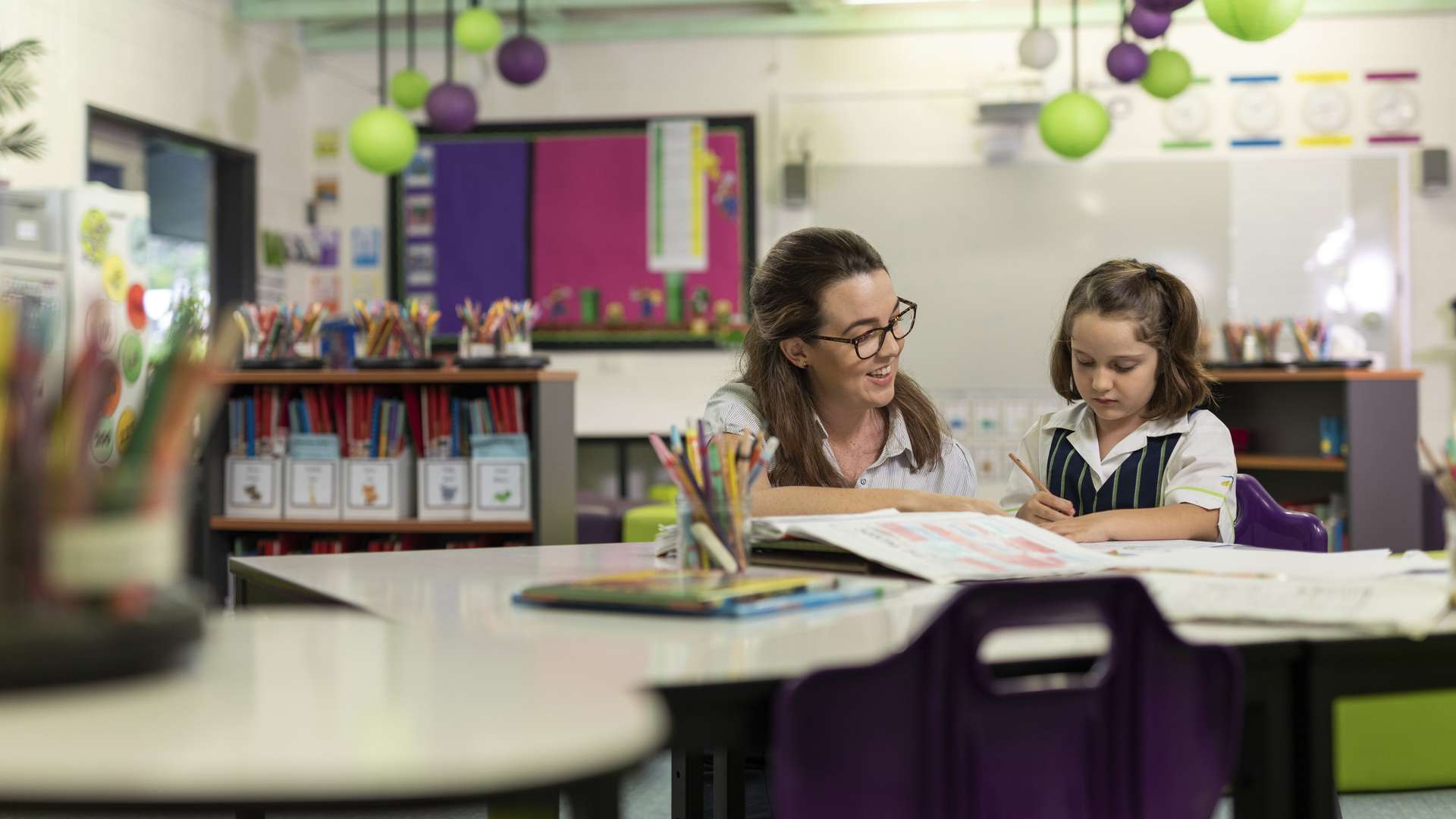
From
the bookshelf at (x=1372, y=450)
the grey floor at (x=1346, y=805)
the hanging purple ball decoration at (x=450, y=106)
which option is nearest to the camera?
the grey floor at (x=1346, y=805)

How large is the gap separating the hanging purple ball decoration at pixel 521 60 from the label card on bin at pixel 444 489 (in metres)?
2.31

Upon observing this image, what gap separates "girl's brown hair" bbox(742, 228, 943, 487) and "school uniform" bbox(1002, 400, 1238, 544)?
0.20 meters

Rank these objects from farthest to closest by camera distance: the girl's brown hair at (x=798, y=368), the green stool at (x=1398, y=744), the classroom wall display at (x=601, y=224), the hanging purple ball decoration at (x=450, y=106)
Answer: the classroom wall display at (x=601, y=224) → the hanging purple ball decoration at (x=450, y=106) → the green stool at (x=1398, y=744) → the girl's brown hair at (x=798, y=368)

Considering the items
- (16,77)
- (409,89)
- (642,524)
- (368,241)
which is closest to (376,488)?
(642,524)

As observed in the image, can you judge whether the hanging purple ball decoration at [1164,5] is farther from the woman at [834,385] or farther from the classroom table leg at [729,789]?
the classroom table leg at [729,789]

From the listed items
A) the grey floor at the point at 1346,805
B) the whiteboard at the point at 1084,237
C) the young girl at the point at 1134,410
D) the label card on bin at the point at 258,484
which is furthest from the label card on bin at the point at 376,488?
the whiteboard at the point at 1084,237

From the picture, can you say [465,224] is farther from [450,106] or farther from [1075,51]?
[1075,51]

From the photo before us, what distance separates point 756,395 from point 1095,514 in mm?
648

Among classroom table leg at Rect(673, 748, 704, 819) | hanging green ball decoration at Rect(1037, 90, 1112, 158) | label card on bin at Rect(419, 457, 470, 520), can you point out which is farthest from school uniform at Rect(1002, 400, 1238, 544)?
hanging green ball decoration at Rect(1037, 90, 1112, 158)

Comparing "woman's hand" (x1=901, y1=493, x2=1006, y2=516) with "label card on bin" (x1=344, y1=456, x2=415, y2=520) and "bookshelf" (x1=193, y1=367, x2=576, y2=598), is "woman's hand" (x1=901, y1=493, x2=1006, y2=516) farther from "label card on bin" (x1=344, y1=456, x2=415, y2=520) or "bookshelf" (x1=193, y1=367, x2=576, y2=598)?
"label card on bin" (x1=344, y1=456, x2=415, y2=520)

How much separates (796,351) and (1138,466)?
1.95 ft

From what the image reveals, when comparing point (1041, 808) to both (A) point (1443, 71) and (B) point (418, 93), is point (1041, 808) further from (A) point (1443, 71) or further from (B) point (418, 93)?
(A) point (1443, 71)

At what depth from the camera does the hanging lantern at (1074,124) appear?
209 inches

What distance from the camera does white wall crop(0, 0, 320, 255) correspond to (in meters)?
5.21
